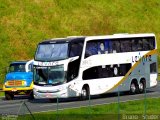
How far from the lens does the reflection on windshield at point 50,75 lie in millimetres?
32219

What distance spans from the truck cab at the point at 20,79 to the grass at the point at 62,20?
1440 cm

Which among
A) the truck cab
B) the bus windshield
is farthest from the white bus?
the truck cab

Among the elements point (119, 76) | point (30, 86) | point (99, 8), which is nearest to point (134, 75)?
point (119, 76)

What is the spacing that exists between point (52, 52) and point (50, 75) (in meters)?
1.36

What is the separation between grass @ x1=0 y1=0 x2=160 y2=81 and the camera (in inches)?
2276

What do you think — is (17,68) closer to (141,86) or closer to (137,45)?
(137,45)

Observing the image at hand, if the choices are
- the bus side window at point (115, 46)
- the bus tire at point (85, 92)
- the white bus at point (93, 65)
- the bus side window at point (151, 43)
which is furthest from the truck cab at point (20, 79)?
the bus side window at point (151, 43)

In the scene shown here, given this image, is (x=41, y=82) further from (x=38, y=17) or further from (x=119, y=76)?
(x=38, y=17)

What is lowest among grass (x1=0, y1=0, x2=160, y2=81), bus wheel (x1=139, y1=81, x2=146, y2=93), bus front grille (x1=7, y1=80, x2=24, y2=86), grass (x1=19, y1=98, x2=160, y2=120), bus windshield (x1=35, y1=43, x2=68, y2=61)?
grass (x1=19, y1=98, x2=160, y2=120)

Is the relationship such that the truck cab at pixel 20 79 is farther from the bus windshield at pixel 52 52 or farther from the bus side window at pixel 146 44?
the bus side window at pixel 146 44

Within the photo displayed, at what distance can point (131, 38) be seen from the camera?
120ft

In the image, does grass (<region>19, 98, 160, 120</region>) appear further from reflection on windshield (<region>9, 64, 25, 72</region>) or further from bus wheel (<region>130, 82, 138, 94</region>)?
reflection on windshield (<region>9, 64, 25, 72</region>)

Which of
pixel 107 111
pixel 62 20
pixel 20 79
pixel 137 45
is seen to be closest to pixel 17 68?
pixel 20 79

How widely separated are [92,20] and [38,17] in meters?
7.03
